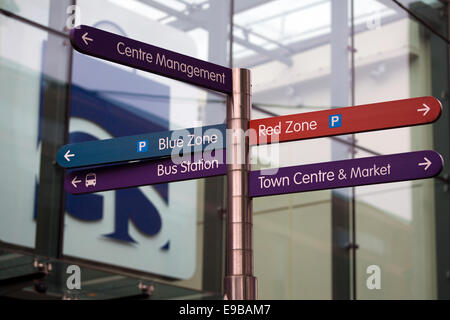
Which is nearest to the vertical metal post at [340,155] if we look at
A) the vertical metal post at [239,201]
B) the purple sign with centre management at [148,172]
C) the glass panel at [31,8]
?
the glass panel at [31,8]

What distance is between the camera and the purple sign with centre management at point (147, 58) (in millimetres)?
3939

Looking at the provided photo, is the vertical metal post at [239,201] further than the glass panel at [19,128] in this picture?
No

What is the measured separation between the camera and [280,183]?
429cm

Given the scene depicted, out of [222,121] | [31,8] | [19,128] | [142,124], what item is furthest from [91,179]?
[222,121]

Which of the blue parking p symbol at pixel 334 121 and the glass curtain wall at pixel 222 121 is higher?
the glass curtain wall at pixel 222 121

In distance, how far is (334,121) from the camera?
4.32m

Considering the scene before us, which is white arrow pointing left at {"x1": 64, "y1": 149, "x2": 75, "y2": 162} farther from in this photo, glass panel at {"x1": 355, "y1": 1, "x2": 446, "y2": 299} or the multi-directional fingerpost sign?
glass panel at {"x1": 355, "y1": 1, "x2": 446, "y2": 299}

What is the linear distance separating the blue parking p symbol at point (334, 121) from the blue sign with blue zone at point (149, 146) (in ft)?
1.68

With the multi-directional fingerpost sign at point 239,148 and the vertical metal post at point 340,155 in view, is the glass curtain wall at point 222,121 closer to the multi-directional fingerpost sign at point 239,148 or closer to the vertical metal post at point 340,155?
the vertical metal post at point 340,155

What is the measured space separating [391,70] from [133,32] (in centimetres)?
392

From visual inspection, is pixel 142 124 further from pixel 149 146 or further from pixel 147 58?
pixel 147 58

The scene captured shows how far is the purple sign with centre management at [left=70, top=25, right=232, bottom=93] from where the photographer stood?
3.94 metres
